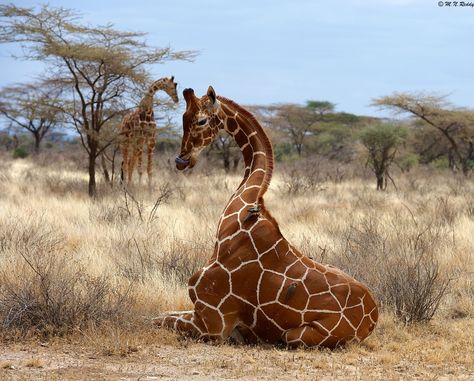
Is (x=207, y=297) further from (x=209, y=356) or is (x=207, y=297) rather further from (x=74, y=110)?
(x=74, y=110)

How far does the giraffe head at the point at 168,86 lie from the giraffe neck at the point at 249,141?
10955 millimetres

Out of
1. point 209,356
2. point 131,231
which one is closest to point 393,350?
point 209,356

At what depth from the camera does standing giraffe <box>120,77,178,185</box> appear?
1677 centimetres

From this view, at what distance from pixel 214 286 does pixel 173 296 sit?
1.42 metres

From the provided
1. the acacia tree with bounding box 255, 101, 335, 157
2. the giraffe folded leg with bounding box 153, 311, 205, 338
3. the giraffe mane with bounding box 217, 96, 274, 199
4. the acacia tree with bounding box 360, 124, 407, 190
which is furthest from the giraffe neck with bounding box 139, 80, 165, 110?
the acacia tree with bounding box 255, 101, 335, 157

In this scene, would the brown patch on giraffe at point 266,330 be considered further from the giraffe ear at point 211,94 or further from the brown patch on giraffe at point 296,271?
the giraffe ear at point 211,94

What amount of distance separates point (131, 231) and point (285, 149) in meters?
32.8

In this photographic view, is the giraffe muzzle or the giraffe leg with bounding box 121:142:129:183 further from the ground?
the giraffe muzzle

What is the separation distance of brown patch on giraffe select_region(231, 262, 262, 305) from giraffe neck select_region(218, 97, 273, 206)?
63 centimetres

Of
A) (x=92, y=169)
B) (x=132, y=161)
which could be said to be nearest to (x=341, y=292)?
(x=92, y=169)

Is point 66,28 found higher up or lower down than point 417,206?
higher up

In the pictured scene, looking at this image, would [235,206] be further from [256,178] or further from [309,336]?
[309,336]

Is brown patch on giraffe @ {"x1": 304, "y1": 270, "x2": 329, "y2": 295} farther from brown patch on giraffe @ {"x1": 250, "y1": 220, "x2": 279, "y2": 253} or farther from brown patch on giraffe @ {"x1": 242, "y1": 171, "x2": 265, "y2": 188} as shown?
brown patch on giraffe @ {"x1": 242, "y1": 171, "x2": 265, "y2": 188}

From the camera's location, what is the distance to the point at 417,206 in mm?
14719
